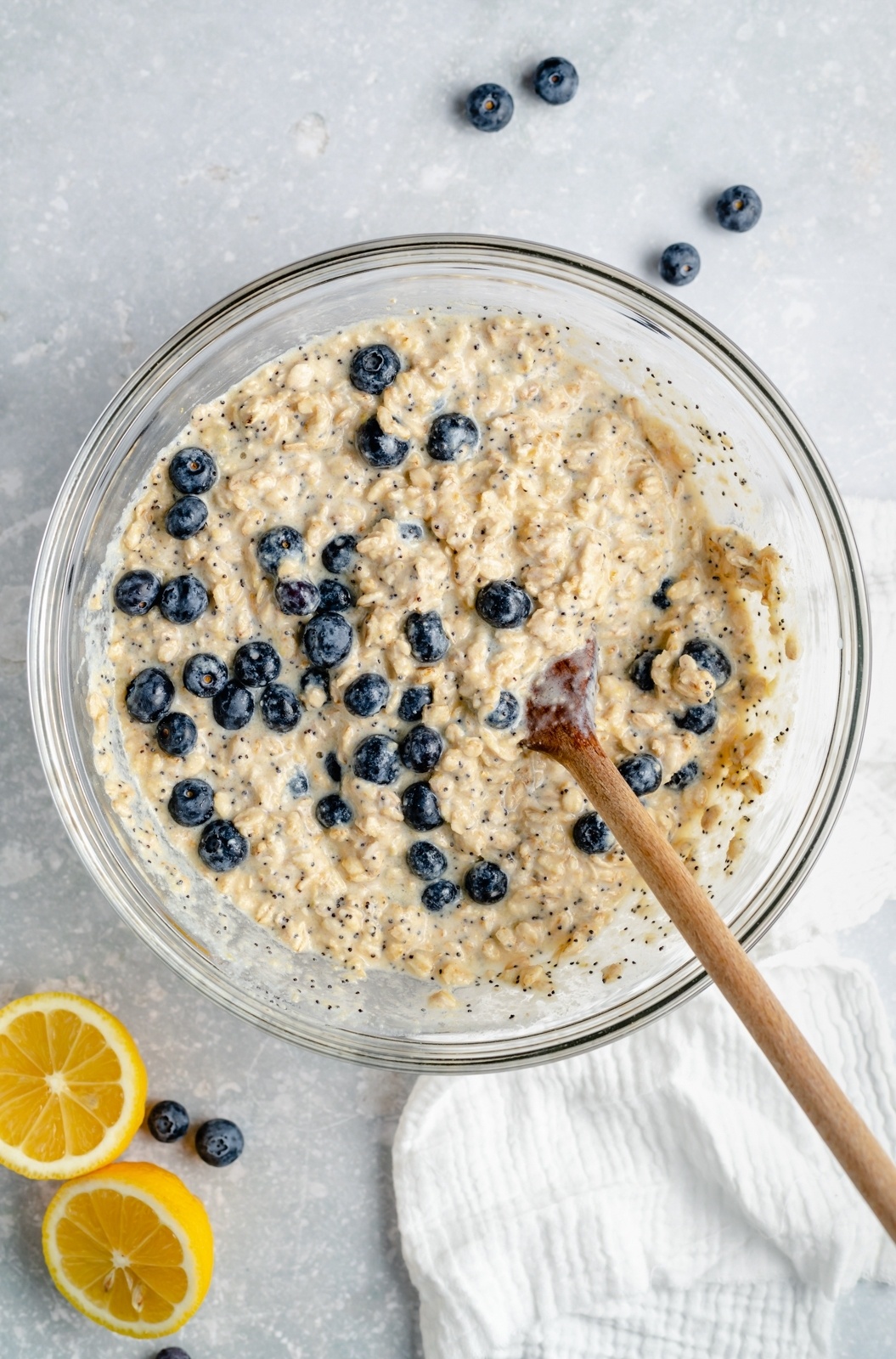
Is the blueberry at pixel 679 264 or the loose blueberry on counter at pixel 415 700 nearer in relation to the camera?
the loose blueberry on counter at pixel 415 700

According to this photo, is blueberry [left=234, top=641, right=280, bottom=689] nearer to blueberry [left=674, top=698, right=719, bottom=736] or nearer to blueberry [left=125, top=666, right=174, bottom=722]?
blueberry [left=125, top=666, right=174, bottom=722]

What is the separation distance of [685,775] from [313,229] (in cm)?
108

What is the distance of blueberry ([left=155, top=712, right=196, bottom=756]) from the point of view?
5.61 feet

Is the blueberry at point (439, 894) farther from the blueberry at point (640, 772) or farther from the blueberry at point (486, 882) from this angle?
the blueberry at point (640, 772)

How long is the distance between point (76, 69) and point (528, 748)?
1345mm

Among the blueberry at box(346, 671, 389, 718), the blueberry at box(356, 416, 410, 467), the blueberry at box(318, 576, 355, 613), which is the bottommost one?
the blueberry at box(346, 671, 389, 718)

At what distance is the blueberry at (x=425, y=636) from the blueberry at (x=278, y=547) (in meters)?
0.19

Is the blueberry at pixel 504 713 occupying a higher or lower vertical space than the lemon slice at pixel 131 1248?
higher

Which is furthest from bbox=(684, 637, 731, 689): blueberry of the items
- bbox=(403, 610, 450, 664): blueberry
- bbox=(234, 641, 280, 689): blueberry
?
bbox=(234, 641, 280, 689): blueberry

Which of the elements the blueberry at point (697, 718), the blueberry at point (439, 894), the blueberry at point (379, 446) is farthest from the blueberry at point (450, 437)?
the blueberry at point (439, 894)

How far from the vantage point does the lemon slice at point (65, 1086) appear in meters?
1.91

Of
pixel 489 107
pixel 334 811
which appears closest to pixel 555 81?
A: pixel 489 107


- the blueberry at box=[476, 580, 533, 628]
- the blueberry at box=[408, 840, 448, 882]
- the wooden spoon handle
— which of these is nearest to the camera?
the wooden spoon handle

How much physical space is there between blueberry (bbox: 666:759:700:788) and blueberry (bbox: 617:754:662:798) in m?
0.06
